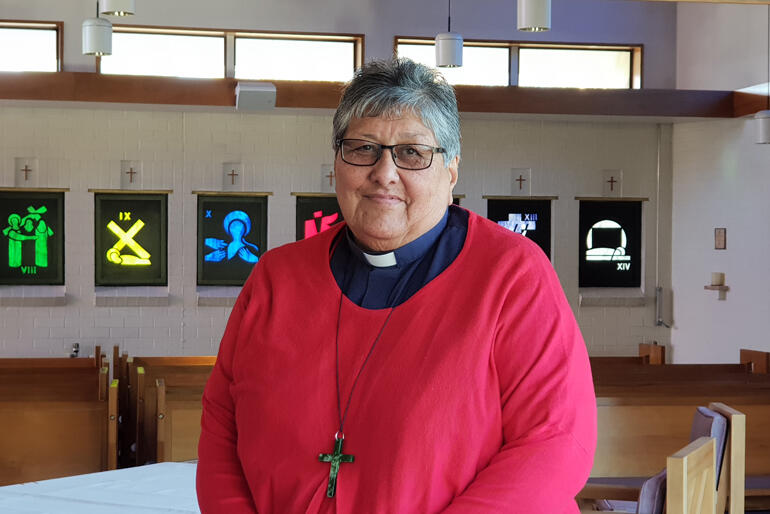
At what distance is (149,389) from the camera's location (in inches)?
172

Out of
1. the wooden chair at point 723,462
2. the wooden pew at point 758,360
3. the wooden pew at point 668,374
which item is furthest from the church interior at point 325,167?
the wooden chair at point 723,462

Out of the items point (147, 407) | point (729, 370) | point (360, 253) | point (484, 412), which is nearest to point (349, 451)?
point (484, 412)

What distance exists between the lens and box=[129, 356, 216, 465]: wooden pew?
4371mm

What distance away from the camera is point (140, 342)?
9.46m

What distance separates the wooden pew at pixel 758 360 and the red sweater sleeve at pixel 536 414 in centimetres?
545

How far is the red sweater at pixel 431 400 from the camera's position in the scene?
1477 mm

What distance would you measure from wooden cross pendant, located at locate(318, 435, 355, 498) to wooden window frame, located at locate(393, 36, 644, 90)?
27.4 ft

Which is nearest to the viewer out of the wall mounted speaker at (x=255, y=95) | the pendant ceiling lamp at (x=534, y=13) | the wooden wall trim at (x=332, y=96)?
the pendant ceiling lamp at (x=534, y=13)

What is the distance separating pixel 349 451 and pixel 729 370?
224 inches

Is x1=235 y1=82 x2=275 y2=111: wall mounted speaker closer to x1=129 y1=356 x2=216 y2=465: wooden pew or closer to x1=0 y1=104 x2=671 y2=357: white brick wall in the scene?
x1=0 y1=104 x2=671 y2=357: white brick wall

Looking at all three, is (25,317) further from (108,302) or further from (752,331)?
(752,331)

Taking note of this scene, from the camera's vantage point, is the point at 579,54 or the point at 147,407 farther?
the point at 579,54

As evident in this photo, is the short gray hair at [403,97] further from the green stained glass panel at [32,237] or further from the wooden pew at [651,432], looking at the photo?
the green stained glass panel at [32,237]

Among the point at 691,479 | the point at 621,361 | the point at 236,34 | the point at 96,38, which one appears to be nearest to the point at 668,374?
the point at 621,361
